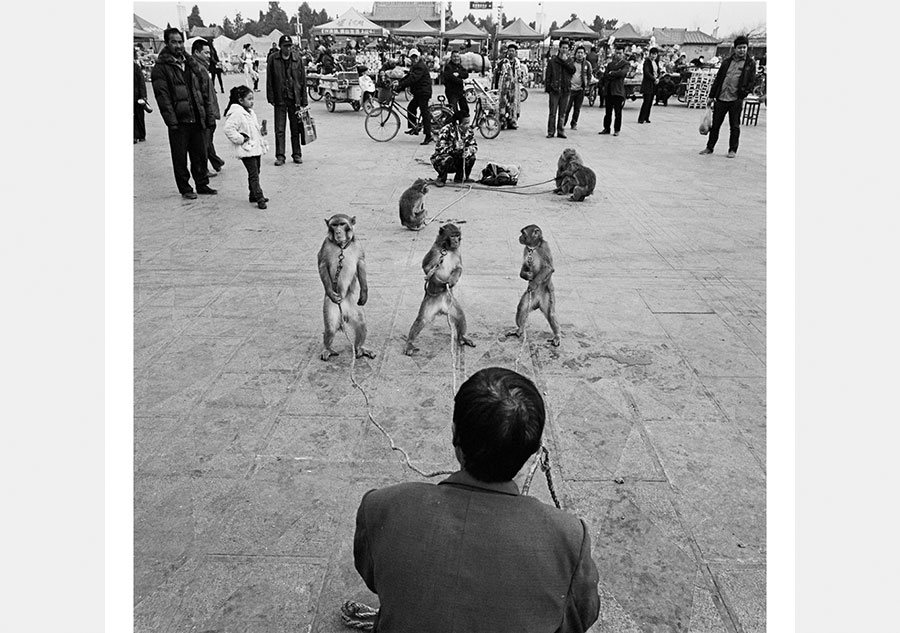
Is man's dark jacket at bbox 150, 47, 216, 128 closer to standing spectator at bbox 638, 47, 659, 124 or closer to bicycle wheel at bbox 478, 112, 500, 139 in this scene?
bicycle wheel at bbox 478, 112, 500, 139

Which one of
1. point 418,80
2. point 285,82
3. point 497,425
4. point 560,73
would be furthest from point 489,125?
point 497,425

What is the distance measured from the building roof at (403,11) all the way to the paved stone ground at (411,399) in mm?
43529

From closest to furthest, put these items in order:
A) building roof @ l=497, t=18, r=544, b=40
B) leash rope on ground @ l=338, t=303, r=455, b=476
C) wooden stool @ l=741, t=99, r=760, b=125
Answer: leash rope on ground @ l=338, t=303, r=455, b=476 < wooden stool @ l=741, t=99, r=760, b=125 < building roof @ l=497, t=18, r=544, b=40

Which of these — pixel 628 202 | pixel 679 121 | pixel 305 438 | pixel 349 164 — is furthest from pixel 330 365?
pixel 679 121

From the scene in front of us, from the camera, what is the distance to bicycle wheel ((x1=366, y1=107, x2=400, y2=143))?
48.9ft

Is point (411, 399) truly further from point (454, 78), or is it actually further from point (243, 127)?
point (454, 78)

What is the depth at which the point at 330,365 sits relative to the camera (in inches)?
190

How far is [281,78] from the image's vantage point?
421 inches

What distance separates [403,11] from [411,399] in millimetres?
51562

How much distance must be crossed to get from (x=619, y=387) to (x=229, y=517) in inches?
108

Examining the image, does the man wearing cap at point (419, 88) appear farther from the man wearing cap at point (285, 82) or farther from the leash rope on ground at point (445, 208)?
the leash rope on ground at point (445, 208)

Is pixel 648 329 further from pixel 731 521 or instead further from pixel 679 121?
pixel 679 121

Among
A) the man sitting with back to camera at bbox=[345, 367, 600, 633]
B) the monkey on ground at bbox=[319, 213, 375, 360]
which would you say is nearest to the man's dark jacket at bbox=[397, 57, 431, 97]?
the monkey on ground at bbox=[319, 213, 375, 360]

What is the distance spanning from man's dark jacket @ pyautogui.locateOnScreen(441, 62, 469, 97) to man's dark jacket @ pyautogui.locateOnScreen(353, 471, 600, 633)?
13084mm
